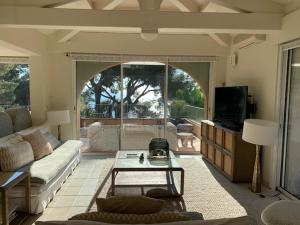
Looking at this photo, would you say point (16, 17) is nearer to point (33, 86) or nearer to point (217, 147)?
point (33, 86)

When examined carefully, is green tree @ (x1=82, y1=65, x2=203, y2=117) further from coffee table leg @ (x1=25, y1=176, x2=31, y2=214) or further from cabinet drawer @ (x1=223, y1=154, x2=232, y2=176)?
coffee table leg @ (x1=25, y1=176, x2=31, y2=214)

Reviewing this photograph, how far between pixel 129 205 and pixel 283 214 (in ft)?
4.13

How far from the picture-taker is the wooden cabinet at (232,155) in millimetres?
4227

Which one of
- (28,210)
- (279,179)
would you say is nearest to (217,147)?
(279,179)

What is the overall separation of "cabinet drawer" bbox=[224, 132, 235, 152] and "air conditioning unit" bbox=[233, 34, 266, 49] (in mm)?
1546

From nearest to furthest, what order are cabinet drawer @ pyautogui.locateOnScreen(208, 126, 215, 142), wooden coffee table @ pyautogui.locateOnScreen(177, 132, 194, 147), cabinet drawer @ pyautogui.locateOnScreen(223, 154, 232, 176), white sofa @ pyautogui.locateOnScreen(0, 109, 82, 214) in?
white sofa @ pyautogui.locateOnScreen(0, 109, 82, 214) < cabinet drawer @ pyautogui.locateOnScreen(223, 154, 232, 176) < cabinet drawer @ pyautogui.locateOnScreen(208, 126, 215, 142) < wooden coffee table @ pyautogui.locateOnScreen(177, 132, 194, 147)

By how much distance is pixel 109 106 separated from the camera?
19.7ft

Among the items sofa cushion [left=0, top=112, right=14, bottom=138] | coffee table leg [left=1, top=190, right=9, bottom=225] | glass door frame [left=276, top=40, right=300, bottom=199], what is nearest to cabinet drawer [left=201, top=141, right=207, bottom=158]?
glass door frame [left=276, top=40, right=300, bottom=199]

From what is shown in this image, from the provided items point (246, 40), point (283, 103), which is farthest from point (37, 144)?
point (246, 40)

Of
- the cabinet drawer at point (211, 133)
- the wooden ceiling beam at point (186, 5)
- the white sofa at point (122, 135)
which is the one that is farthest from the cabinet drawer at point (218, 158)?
the wooden ceiling beam at point (186, 5)

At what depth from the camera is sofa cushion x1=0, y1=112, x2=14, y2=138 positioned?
408 centimetres

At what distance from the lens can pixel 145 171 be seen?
3.78 metres

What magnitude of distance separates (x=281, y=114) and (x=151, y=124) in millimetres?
2883

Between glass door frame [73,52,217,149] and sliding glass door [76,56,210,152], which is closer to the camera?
glass door frame [73,52,217,149]
